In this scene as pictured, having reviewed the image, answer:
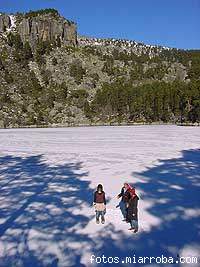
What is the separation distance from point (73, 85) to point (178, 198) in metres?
84.0

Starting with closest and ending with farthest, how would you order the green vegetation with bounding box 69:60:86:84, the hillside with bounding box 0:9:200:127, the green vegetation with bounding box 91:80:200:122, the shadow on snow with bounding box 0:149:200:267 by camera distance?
the shadow on snow with bounding box 0:149:200:267
the green vegetation with bounding box 91:80:200:122
the hillside with bounding box 0:9:200:127
the green vegetation with bounding box 69:60:86:84

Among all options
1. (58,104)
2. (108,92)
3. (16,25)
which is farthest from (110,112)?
(16,25)

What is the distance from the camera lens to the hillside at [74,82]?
246 ft

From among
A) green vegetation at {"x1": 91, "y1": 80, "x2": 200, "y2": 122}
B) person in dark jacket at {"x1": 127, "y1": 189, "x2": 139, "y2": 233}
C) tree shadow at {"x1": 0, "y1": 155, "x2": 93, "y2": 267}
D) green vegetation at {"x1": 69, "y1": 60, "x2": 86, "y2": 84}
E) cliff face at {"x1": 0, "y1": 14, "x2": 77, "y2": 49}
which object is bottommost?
tree shadow at {"x1": 0, "y1": 155, "x2": 93, "y2": 267}

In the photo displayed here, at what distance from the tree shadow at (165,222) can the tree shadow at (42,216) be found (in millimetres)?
906

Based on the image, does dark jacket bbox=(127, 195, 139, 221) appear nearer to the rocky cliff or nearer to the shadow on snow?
the shadow on snow

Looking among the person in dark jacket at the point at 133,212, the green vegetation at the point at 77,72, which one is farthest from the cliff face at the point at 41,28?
the person in dark jacket at the point at 133,212

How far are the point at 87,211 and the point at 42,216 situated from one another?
4.70ft

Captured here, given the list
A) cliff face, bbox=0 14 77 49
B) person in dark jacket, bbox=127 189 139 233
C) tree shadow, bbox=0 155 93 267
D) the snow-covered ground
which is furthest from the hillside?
person in dark jacket, bbox=127 189 139 233

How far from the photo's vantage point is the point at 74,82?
317 ft

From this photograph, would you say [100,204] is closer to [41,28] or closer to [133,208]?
[133,208]

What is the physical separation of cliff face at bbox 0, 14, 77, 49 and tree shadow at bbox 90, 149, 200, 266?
10469 cm

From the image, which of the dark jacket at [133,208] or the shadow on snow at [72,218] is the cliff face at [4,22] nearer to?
the shadow on snow at [72,218]

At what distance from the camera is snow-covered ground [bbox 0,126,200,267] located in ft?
28.4
